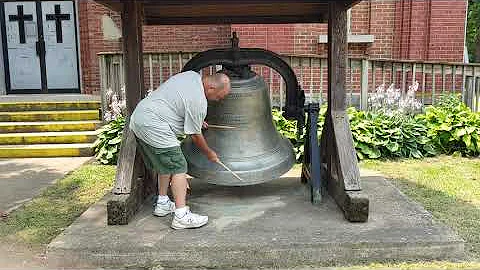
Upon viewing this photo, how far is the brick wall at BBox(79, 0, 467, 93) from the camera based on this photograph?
1070 centimetres

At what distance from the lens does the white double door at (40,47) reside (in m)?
10.2

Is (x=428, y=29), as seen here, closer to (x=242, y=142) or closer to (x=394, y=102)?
(x=394, y=102)

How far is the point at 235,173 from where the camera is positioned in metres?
4.43

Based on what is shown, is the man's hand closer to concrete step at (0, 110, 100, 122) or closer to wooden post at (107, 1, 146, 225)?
wooden post at (107, 1, 146, 225)

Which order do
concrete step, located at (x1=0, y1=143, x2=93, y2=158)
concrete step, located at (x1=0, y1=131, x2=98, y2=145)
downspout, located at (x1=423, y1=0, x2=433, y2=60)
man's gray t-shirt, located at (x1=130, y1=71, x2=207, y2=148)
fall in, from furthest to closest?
downspout, located at (x1=423, y1=0, x2=433, y2=60), concrete step, located at (x1=0, y1=131, x2=98, y2=145), concrete step, located at (x1=0, y1=143, x2=93, y2=158), man's gray t-shirt, located at (x1=130, y1=71, x2=207, y2=148)

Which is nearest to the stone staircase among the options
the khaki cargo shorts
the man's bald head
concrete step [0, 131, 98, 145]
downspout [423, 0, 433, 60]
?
concrete step [0, 131, 98, 145]

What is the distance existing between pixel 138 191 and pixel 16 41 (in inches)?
285

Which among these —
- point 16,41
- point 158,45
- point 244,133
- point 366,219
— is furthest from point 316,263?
point 16,41

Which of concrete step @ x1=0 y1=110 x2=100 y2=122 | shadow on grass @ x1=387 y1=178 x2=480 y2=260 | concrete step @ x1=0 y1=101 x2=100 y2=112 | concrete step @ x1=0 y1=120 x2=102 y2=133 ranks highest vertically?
concrete step @ x1=0 y1=101 x2=100 y2=112

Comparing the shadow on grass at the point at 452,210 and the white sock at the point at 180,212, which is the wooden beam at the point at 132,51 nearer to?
the white sock at the point at 180,212

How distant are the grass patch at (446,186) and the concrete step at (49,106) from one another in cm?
474

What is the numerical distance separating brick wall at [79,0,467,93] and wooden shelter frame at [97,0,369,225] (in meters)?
5.75

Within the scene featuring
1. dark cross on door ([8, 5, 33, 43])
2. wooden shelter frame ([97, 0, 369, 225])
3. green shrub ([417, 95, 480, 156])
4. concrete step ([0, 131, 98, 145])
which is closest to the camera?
wooden shelter frame ([97, 0, 369, 225])

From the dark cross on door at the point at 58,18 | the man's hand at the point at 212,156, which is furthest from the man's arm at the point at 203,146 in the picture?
the dark cross on door at the point at 58,18
